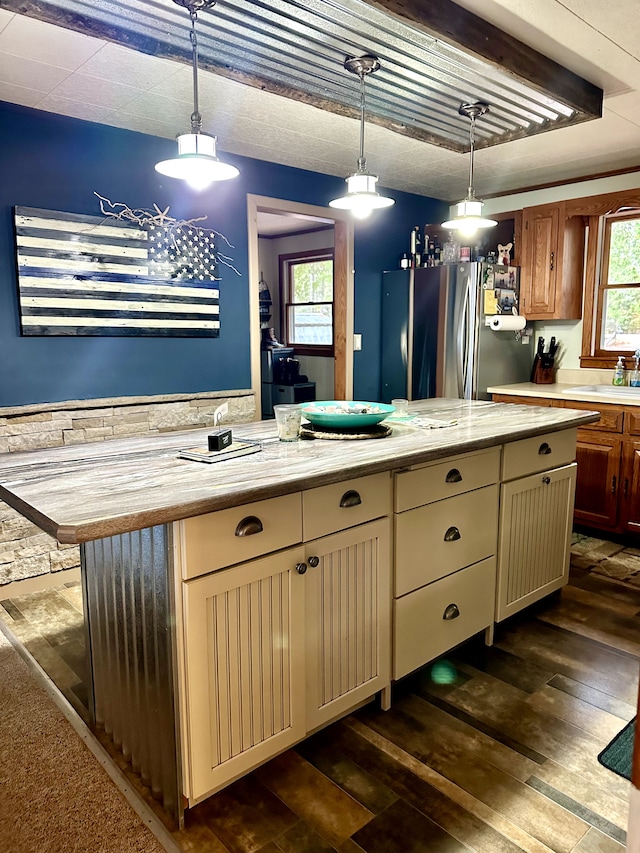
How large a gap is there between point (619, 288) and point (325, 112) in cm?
252

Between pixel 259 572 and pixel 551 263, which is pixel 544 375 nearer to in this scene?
pixel 551 263

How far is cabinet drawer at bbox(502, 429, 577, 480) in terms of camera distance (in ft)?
7.95

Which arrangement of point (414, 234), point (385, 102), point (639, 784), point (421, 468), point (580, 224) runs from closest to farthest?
point (639, 784)
point (421, 468)
point (385, 102)
point (580, 224)
point (414, 234)

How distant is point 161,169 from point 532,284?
3280 mm

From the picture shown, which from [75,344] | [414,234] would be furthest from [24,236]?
[414,234]

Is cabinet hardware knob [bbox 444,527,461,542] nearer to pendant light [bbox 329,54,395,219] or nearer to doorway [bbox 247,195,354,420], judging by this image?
pendant light [bbox 329,54,395,219]

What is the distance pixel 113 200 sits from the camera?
3.23 metres

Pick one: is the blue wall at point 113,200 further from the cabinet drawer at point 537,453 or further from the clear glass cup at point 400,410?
the cabinet drawer at point 537,453

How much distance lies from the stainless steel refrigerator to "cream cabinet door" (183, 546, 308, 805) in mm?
2925

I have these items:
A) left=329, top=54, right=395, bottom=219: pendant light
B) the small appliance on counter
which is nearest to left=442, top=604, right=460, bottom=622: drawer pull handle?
left=329, top=54, right=395, bottom=219: pendant light

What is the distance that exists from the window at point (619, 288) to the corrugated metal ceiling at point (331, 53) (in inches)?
55.4

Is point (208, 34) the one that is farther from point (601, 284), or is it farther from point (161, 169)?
point (601, 284)

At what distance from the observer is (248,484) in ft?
5.04

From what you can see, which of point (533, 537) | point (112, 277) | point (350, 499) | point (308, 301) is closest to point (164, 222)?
point (112, 277)
